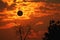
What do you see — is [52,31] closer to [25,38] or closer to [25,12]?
[25,38]

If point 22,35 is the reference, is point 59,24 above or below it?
above

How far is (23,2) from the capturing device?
84375 mm

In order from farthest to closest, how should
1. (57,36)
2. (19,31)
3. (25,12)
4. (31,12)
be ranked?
(31,12), (25,12), (19,31), (57,36)

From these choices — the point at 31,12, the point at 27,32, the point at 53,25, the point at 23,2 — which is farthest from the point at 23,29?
the point at 23,2

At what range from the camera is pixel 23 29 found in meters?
55.6

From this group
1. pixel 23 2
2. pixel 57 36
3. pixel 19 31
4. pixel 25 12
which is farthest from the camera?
pixel 23 2

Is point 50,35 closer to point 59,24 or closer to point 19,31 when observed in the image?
point 59,24

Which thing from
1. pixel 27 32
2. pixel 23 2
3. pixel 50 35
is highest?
pixel 50 35

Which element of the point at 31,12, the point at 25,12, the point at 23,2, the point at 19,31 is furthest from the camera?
the point at 23,2

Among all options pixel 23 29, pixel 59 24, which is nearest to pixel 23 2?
pixel 23 29

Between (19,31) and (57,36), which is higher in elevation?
(57,36)

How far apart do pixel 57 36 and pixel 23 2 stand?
135ft

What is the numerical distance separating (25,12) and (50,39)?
24225 mm

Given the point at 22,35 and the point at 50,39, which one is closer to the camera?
the point at 50,39
